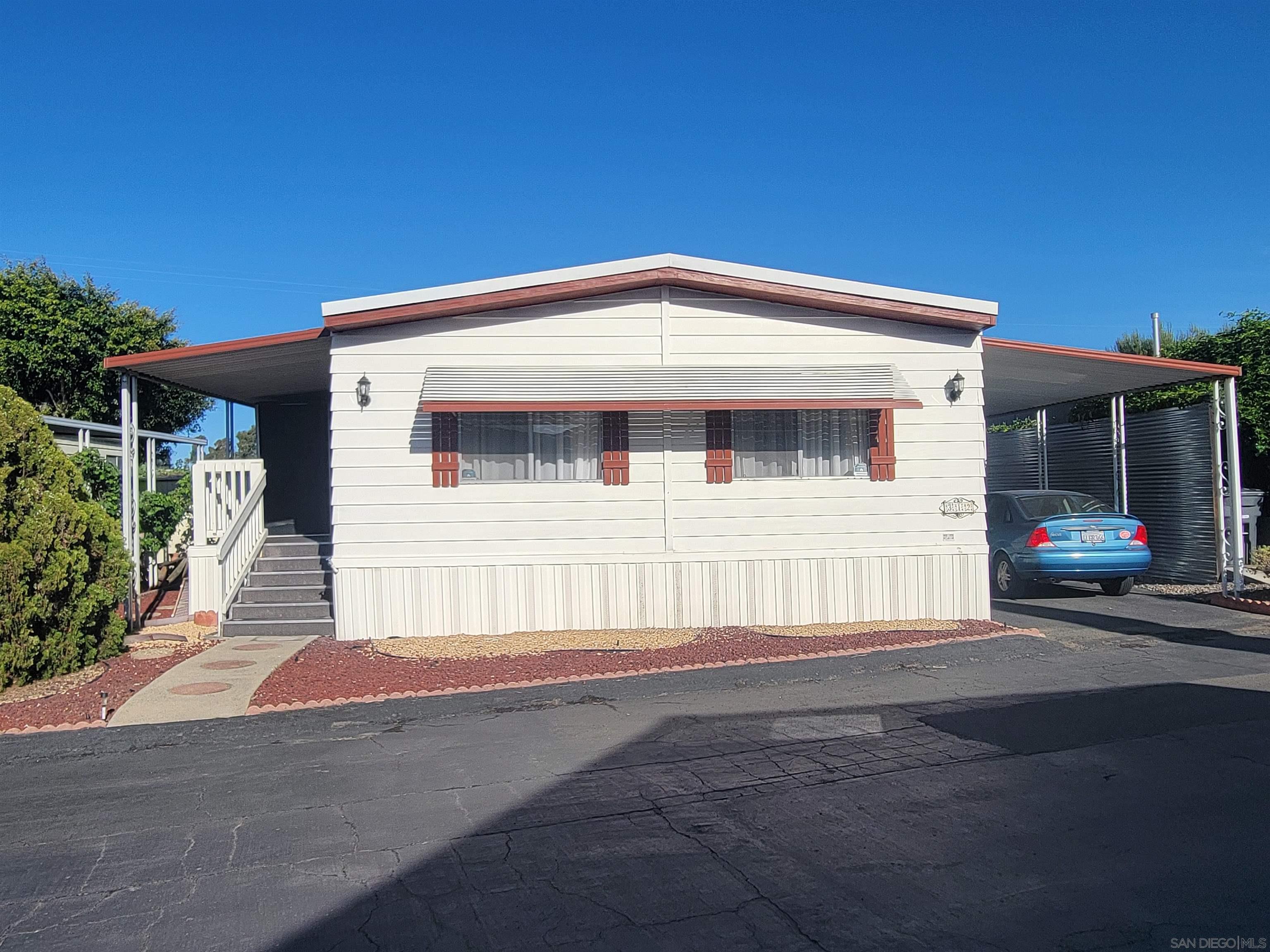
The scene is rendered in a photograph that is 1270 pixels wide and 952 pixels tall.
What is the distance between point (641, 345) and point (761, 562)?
8.51ft

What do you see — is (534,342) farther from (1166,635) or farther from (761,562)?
(1166,635)

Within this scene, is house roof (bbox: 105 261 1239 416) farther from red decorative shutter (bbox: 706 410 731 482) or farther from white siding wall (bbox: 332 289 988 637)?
red decorative shutter (bbox: 706 410 731 482)

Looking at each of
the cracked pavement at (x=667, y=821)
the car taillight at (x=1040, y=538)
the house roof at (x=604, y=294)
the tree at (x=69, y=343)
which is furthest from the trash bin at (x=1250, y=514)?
the tree at (x=69, y=343)

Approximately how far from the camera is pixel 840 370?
10.1m

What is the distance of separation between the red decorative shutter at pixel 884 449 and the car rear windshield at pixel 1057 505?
333cm

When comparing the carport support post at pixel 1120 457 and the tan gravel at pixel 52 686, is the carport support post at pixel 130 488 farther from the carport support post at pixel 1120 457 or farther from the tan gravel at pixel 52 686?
the carport support post at pixel 1120 457

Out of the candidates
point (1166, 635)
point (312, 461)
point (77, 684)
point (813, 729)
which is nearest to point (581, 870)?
point (813, 729)

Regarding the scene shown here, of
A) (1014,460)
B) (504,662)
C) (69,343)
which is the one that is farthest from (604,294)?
(69,343)

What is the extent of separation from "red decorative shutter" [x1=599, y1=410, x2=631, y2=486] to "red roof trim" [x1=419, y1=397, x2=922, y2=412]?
0.42m

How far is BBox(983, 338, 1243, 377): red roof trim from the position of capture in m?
10.6

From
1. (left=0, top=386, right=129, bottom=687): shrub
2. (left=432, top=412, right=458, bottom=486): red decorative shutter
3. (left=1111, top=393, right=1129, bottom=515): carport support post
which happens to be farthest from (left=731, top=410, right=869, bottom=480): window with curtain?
(left=0, top=386, right=129, bottom=687): shrub

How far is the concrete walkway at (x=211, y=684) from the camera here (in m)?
7.01

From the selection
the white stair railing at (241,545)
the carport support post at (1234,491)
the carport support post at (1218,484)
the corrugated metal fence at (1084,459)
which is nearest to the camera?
the white stair railing at (241,545)

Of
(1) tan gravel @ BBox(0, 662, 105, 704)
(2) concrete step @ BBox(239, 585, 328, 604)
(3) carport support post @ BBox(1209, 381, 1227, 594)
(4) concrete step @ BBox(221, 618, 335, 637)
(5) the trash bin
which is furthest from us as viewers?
(5) the trash bin
